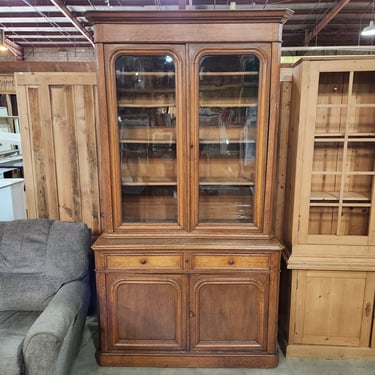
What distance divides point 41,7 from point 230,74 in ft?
12.0

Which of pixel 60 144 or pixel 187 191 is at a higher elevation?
pixel 60 144

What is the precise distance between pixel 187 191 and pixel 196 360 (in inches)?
43.9

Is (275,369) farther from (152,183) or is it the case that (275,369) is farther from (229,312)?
(152,183)

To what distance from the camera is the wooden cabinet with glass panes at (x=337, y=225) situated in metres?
1.93

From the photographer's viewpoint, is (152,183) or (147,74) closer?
(147,74)

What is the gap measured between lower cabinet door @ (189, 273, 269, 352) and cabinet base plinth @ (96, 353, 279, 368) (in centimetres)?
6

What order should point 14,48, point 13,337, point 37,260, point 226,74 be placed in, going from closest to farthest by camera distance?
point 13,337
point 226,74
point 37,260
point 14,48

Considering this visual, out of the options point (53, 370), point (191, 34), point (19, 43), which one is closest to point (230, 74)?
point (191, 34)

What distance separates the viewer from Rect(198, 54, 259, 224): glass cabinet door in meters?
1.83

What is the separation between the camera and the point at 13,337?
160 centimetres

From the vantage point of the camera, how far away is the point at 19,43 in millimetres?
6133

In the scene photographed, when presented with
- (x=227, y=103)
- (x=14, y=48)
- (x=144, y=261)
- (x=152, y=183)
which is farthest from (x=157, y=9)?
(x=14, y=48)

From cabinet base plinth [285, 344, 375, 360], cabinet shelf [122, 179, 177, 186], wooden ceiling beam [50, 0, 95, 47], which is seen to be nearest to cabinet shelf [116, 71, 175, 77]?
cabinet shelf [122, 179, 177, 186]

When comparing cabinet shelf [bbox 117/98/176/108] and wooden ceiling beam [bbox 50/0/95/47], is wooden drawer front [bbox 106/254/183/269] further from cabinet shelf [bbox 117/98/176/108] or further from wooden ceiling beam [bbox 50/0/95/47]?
wooden ceiling beam [bbox 50/0/95/47]
